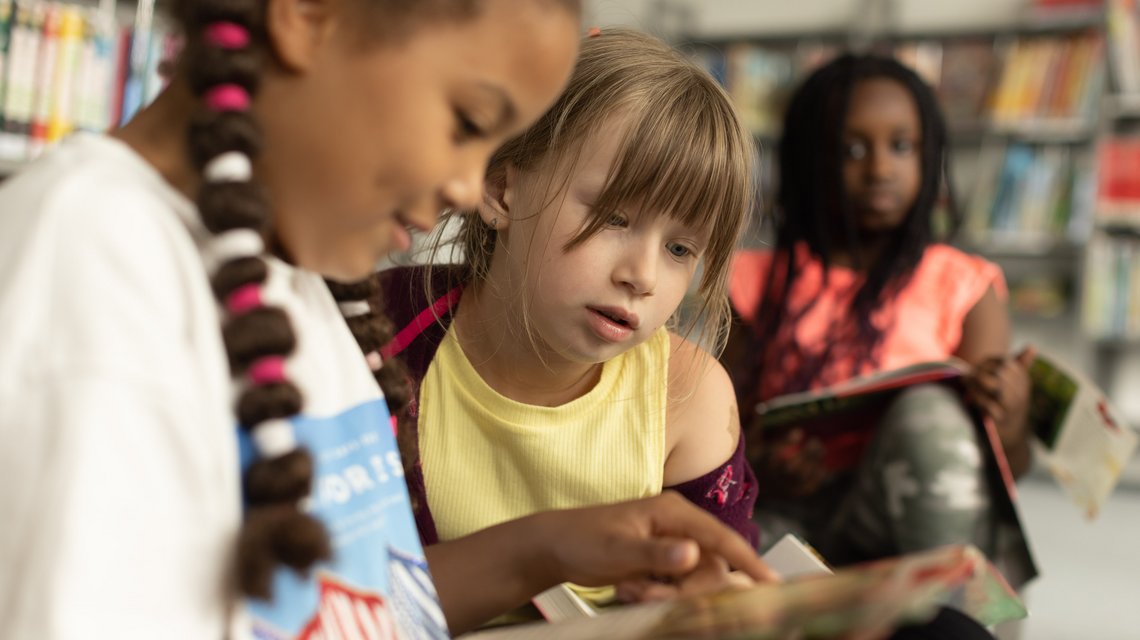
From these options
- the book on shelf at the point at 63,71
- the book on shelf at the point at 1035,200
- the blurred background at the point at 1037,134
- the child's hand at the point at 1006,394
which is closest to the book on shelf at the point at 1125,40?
the blurred background at the point at 1037,134

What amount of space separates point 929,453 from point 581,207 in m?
0.64

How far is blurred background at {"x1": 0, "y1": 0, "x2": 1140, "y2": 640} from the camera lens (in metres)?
3.50

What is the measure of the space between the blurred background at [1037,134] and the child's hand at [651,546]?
7.42 ft

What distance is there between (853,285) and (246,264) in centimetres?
143

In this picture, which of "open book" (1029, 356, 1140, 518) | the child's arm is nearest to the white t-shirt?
the child's arm

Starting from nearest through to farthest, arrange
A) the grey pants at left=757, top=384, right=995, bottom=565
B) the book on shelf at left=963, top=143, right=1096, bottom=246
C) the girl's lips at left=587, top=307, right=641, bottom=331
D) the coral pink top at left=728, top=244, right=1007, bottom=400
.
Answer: the girl's lips at left=587, top=307, right=641, bottom=331 < the grey pants at left=757, top=384, right=995, bottom=565 < the coral pink top at left=728, top=244, right=1007, bottom=400 < the book on shelf at left=963, top=143, right=1096, bottom=246

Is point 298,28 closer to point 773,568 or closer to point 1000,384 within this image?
point 773,568

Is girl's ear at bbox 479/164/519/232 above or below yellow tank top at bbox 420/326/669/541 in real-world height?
above

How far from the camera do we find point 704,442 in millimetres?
953

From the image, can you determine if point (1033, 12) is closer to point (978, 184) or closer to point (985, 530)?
point (978, 184)

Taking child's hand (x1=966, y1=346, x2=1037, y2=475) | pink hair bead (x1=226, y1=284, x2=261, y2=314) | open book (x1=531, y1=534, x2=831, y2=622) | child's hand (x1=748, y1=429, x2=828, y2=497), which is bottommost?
child's hand (x1=748, y1=429, x2=828, y2=497)

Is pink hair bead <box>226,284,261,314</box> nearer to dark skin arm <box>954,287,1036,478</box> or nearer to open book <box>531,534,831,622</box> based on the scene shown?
open book <box>531,534,831,622</box>

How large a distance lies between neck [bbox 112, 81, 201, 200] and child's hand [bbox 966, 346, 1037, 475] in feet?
3.74

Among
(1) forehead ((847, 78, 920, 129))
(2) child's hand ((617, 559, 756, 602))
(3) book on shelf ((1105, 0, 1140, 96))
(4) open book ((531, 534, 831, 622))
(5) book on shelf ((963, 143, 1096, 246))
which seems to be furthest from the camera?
(5) book on shelf ((963, 143, 1096, 246))
